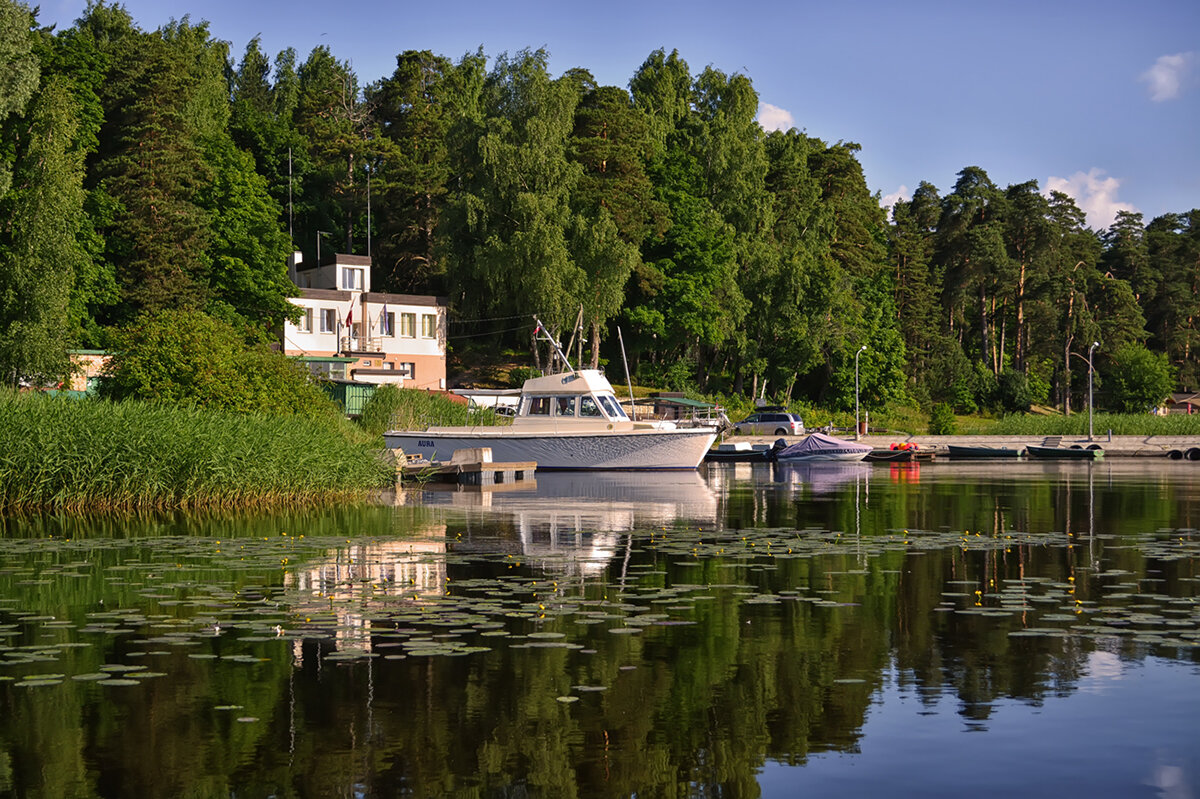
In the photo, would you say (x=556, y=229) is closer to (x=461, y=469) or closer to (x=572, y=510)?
(x=461, y=469)

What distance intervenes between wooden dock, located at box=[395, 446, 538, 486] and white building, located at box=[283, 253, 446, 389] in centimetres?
2932

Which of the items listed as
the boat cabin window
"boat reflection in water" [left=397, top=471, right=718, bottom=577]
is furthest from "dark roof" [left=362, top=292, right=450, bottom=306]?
"boat reflection in water" [left=397, top=471, right=718, bottom=577]

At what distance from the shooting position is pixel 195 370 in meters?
38.7

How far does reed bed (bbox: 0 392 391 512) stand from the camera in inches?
1044

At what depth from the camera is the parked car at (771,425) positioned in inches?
3004

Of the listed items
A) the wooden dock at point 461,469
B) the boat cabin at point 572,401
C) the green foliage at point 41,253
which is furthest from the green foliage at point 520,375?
the wooden dock at point 461,469

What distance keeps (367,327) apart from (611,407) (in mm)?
31859

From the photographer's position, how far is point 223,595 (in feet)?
50.4

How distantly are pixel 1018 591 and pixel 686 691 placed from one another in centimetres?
732

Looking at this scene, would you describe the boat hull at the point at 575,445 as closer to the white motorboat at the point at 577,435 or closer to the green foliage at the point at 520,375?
the white motorboat at the point at 577,435

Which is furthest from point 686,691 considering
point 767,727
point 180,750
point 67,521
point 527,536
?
point 67,521

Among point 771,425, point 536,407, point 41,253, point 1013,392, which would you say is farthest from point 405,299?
point 1013,392

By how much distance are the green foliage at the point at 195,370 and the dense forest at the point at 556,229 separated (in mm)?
8010

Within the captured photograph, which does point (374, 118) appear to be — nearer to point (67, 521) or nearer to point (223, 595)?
point (67, 521)
